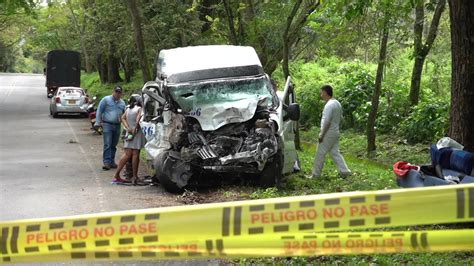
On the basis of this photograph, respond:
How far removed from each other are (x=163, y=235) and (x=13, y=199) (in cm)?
736

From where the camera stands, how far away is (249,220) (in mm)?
3221

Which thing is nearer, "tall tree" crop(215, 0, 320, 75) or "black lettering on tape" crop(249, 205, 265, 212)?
"black lettering on tape" crop(249, 205, 265, 212)

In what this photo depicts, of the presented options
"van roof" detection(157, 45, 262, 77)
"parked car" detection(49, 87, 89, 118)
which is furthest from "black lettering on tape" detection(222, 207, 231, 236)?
"parked car" detection(49, 87, 89, 118)

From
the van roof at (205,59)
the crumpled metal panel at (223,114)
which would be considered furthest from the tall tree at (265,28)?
the crumpled metal panel at (223,114)

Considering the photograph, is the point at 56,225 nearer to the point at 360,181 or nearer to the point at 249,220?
the point at 249,220

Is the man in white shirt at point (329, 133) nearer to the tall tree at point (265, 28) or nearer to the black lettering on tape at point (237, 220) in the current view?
the tall tree at point (265, 28)

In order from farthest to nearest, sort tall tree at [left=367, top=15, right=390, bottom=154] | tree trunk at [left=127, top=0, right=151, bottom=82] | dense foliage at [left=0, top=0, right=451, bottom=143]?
tree trunk at [left=127, top=0, right=151, bottom=82] < dense foliage at [left=0, top=0, right=451, bottom=143] < tall tree at [left=367, top=15, right=390, bottom=154]

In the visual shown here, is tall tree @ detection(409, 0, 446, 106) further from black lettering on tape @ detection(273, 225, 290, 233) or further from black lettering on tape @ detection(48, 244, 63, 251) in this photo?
black lettering on tape @ detection(48, 244, 63, 251)

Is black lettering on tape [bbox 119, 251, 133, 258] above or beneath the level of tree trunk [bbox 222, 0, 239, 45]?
beneath

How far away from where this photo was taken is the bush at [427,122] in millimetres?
16031

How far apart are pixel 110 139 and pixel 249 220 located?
10.2 m

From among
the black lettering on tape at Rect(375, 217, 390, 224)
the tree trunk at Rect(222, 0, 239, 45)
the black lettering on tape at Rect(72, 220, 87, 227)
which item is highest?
the tree trunk at Rect(222, 0, 239, 45)

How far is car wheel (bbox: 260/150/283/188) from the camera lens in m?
10.1

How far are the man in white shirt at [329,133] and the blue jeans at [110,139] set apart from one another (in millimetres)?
4481
